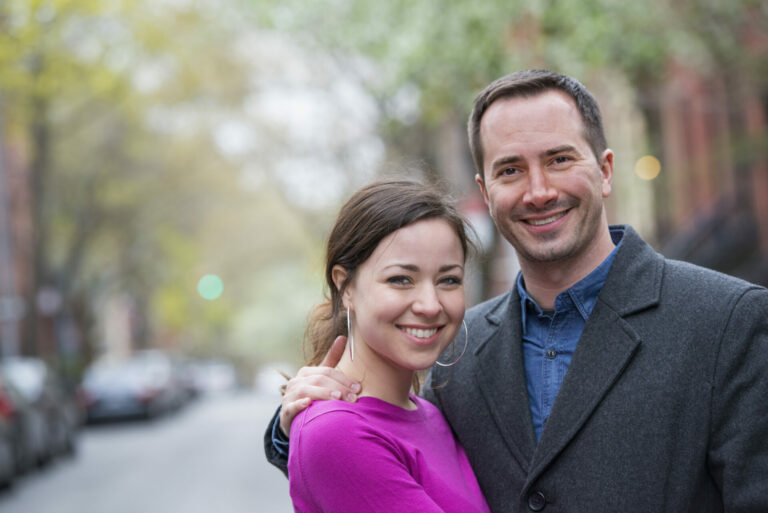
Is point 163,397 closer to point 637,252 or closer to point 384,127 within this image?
point 384,127

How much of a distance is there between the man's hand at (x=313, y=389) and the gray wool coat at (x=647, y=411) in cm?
47

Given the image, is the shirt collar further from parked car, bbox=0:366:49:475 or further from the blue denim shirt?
parked car, bbox=0:366:49:475

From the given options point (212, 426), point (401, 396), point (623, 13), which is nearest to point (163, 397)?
point (212, 426)

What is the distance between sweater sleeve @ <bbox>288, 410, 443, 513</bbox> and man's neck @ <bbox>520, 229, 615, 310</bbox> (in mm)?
735

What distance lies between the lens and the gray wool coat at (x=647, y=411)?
245cm

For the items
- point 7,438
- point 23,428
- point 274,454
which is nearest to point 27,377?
point 23,428

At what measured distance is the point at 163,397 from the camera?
26672 millimetres

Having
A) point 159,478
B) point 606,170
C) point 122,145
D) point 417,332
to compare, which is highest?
point 122,145

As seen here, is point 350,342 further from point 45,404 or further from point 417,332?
point 45,404

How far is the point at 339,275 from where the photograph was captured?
2814 mm

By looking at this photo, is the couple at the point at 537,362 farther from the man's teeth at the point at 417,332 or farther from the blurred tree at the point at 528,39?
the blurred tree at the point at 528,39

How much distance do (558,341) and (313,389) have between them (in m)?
0.76

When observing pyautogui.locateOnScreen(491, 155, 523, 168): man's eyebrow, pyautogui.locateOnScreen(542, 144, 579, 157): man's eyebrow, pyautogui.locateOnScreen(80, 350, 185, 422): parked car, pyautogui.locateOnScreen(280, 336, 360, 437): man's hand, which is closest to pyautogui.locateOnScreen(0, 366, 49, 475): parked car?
pyautogui.locateOnScreen(80, 350, 185, 422): parked car

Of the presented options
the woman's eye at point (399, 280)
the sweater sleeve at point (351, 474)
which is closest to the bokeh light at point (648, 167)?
the woman's eye at point (399, 280)
